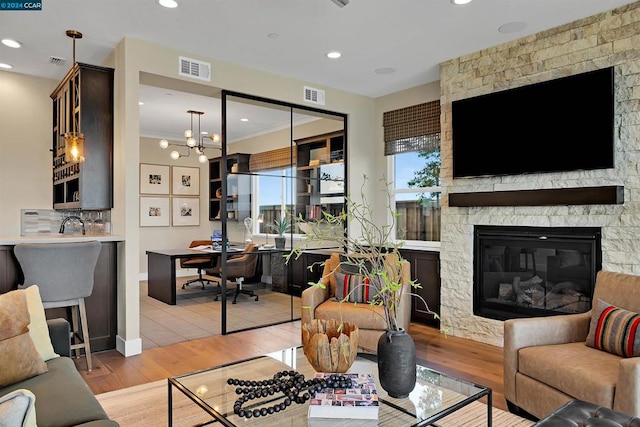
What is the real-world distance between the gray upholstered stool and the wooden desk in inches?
178

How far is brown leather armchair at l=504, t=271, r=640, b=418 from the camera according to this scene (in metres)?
1.97

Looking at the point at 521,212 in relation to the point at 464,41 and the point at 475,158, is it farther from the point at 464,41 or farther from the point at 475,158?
the point at 464,41

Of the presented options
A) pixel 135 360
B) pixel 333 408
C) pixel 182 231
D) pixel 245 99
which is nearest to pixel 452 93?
pixel 245 99

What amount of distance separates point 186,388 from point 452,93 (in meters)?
3.76

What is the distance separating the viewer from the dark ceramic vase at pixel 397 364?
185 cm

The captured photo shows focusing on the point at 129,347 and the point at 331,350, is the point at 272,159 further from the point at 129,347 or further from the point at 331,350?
the point at 331,350

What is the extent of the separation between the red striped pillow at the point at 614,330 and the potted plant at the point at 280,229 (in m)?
3.23

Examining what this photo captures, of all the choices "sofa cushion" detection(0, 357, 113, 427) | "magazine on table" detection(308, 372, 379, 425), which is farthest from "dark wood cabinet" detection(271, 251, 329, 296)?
"magazine on table" detection(308, 372, 379, 425)

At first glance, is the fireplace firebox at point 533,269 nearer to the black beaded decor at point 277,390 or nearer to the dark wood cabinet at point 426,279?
the dark wood cabinet at point 426,279

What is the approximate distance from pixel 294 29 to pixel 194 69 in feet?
3.71

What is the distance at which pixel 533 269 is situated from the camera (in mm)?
3834

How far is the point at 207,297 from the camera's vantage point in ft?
20.9

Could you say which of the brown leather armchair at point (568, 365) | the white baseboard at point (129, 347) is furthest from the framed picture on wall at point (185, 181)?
the brown leather armchair at point (568, 365)

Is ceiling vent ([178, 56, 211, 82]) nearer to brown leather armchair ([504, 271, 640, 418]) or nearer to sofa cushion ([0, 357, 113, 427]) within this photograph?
sofa cushion ([0, 357, 113, 427])
